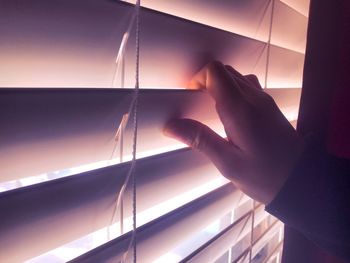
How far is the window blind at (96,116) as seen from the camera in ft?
1.28

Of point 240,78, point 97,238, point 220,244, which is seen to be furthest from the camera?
point 220,244

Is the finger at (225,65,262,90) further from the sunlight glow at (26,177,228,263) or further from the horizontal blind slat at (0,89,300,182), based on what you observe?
the sunlight glow at (26,177,228,263)

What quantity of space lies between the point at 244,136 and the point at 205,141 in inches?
3.0

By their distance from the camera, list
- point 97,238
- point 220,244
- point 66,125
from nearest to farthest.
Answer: point 66,125 → point 97,238 → point 220,244

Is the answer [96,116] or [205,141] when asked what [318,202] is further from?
[96,116]

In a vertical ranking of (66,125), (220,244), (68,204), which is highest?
(66,125)

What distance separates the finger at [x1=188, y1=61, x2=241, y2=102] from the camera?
0.63 m

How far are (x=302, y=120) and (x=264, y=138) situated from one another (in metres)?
0.34

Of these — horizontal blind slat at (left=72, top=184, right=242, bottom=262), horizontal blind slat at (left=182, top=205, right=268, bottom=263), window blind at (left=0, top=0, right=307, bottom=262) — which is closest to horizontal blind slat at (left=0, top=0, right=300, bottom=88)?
window blind at (left=0, top=0, right=307, bottom=262)

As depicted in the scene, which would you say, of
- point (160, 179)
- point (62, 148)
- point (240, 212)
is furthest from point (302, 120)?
point (62, 148)

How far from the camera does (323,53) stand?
2.99 feet

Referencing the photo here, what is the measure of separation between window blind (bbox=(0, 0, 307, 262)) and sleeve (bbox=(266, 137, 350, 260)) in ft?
0.51

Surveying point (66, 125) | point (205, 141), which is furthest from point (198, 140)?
point (66, 125)

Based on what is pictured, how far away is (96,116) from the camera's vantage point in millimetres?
468
